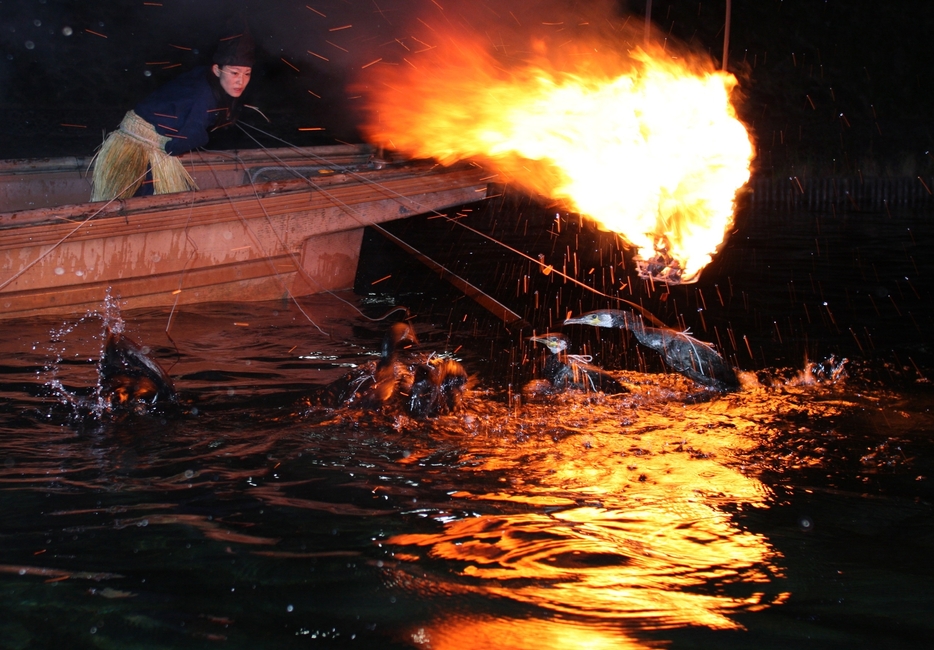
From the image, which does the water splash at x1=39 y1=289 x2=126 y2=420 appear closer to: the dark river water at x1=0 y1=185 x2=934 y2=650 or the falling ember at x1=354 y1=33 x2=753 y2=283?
the dark river water at x1=0 y1=185 x2=934 y2=650

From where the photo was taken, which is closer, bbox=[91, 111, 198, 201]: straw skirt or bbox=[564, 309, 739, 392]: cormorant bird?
bbox=[564, 309, 739, 392]: cormorant bird

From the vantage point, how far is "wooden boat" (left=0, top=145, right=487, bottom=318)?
774 centimetres

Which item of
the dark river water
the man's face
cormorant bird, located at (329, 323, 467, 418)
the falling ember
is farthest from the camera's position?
the man's face

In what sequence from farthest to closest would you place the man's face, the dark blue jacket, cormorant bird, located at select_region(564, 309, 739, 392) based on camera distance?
the dark blue jacket
the man's face
cormorant bird, located at select_region(564, 309, 739, 392)

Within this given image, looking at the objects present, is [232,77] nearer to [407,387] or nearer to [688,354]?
[407,387]

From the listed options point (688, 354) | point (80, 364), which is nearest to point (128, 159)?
point (80, 364)

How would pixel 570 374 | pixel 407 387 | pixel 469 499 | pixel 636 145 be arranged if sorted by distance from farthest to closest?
pixel 636 145
pixel 570 374
pixel 407 387
pixel 469 499

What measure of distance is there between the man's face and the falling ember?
2.13 metres

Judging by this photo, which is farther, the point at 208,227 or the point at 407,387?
the point at 208,227

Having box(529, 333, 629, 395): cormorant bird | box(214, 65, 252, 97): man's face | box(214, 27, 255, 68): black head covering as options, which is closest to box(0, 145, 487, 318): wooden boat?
box(214, 65, 252, 97): man's face

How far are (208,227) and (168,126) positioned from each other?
1.03 metres

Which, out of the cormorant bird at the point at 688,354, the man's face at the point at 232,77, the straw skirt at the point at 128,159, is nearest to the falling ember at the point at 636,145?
the cormorant bird at the point at 688,354

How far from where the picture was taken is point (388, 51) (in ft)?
90.8

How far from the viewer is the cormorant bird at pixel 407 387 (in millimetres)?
5797
